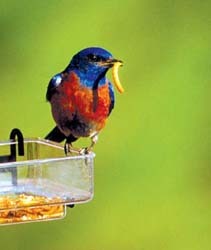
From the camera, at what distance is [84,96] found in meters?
1.80

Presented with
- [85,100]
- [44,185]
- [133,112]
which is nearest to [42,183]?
[44,185]

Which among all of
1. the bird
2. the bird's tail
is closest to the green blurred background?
the bird's tail

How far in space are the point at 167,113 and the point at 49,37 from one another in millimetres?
456

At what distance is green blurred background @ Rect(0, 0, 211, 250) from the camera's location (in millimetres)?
2775

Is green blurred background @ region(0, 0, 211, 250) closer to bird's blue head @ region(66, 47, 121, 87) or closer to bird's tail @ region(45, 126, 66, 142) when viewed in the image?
bird's tail @ region(45, 126, 66, 142)

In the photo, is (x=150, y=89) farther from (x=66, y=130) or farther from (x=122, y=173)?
(x=66, y=130)

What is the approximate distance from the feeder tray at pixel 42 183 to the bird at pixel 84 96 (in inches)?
2.4

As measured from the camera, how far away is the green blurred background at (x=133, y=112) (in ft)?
9.11

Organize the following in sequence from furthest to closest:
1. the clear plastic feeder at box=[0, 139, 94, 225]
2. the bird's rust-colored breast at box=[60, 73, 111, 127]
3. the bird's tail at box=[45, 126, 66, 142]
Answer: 1. the bird's tail at box=[45, 126, 66, 142]
2. the bird's rust-colored breast at box=[60, 73, 111, 127]
3. the clear plastic feeder at box=[0, 139, 94, 225]

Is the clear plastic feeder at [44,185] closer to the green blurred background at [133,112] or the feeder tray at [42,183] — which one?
the feeder tray at [42,183]

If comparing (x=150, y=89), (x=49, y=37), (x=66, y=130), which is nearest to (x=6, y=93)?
(x=49, y=37)

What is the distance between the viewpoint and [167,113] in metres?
2.98

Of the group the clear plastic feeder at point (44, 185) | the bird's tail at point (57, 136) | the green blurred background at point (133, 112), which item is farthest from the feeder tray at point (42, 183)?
the green blurred background at point (133, 112)

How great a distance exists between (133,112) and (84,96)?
3.66 ft
